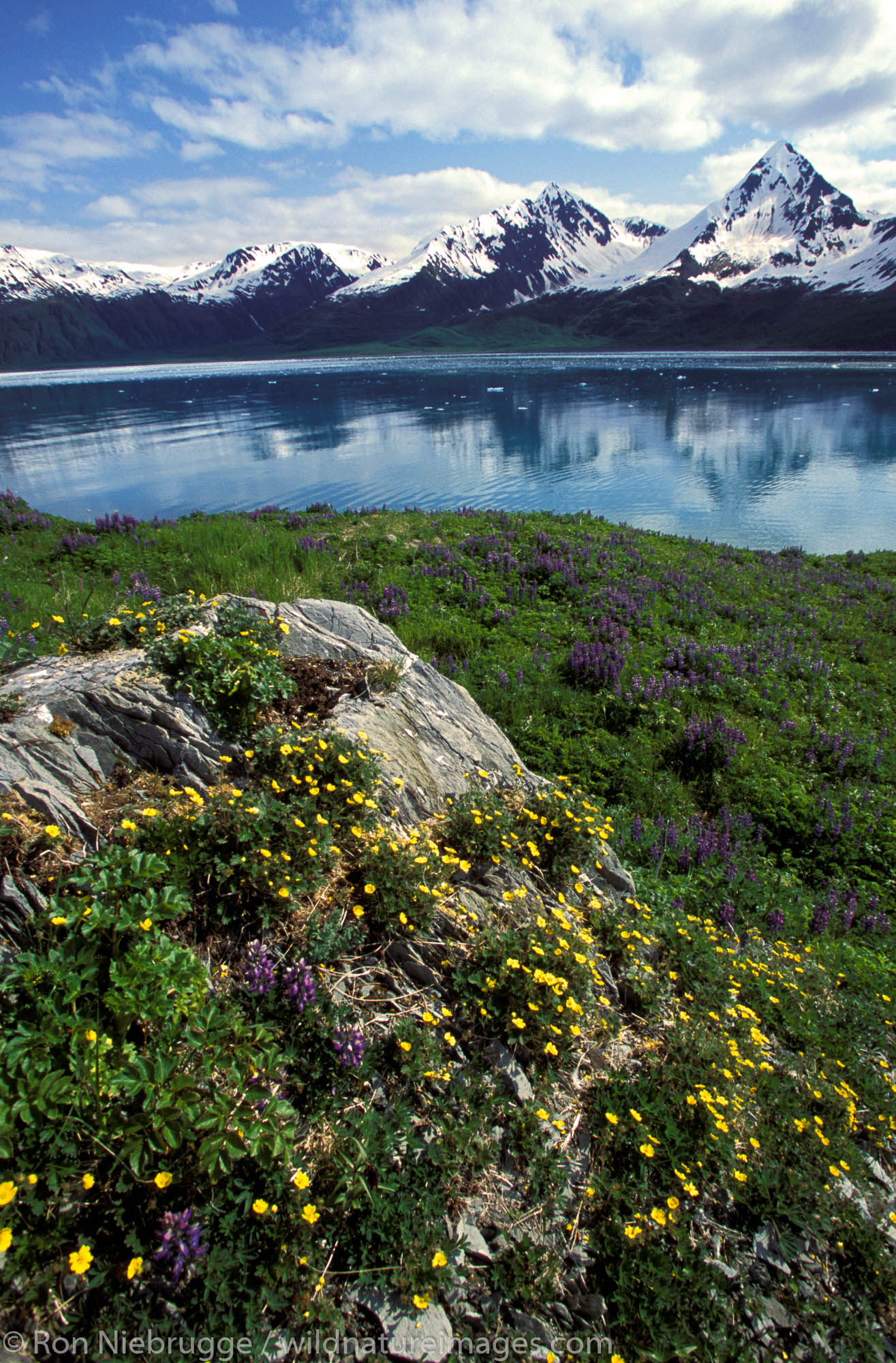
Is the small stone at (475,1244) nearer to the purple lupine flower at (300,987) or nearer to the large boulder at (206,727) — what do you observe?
the purple lupine flower at (300,987)

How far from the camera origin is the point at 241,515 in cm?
2241

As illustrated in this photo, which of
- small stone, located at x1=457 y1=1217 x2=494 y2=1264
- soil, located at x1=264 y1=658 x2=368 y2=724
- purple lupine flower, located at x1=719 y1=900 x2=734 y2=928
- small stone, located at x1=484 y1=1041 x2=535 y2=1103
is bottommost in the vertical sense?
purple lupine flower, located at x1=719 y1=900 x2=734 y2=928

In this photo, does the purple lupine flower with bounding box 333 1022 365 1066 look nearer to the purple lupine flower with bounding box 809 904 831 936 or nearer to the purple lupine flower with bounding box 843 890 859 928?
the purple lupine flower with bounding box 809 904 831 936

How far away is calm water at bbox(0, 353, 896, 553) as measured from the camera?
30797mm

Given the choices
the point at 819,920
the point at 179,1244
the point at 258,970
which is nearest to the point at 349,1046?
the point at 258,970

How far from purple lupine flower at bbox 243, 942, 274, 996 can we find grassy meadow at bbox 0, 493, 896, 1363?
22 millimetres

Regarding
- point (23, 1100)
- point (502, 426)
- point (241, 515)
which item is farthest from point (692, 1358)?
point (502, 426)

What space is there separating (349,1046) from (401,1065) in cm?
43

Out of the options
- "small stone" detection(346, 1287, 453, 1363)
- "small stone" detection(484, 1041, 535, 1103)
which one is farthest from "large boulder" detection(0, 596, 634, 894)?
"small stone" detection(346, 1287, 453, 1363)

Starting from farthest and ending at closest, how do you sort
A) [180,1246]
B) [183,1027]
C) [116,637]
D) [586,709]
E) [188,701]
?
[586,709]
[116,637]
[188,701]
[183,1027]
[180,1246]

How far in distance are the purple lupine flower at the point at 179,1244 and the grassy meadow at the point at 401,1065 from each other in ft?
0.04

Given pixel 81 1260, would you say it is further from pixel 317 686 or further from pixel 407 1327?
pixel 317 686

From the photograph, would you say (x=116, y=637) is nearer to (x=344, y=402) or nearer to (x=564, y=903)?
(x=564, y=903)

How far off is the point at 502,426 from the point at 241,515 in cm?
3968
